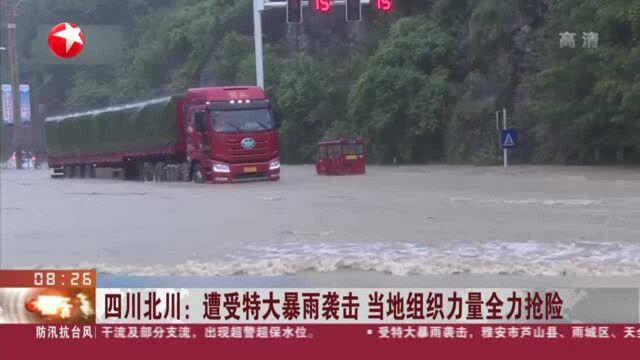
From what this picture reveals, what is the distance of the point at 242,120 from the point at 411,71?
56.5 feet

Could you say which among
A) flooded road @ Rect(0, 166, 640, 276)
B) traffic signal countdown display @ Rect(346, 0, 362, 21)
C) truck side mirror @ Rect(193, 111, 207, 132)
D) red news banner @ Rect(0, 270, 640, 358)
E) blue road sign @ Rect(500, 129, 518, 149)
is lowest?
flooded road @ Rect(0, 166, 640, 276)

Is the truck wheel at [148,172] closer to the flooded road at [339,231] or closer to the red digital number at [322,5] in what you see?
the flooded road at [339,231]

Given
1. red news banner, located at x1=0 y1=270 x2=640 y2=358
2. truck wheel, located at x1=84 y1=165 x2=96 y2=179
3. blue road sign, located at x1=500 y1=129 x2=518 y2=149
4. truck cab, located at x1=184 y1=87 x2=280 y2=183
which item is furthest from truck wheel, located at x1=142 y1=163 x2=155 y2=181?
red news banner, located at x1=0 y1=270 x2=640 y2=358

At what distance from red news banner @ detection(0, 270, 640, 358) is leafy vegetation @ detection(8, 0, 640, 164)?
24.2 metres

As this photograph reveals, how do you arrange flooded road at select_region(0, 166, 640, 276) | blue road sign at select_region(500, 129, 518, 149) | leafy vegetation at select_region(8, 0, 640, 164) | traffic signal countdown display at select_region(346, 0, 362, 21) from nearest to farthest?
flooded road at select_region(0, 166, 640, 276) → traffic signal countdown display at select_region(346, 0, 362, 21) → leafy vegetation at select_region(8, 0, 640, 164) → blue road sign at select_region(500, 129, 518, 149)

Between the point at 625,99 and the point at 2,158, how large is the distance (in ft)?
155

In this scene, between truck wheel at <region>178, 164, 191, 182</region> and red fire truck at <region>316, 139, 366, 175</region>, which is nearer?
truck wheel at <region>178, 164, 191, 182</region>

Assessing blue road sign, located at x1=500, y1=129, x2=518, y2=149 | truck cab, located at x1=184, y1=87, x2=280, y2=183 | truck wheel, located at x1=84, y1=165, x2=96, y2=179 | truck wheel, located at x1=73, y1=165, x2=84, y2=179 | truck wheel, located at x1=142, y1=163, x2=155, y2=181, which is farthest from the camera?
truck wheel, located at x1=73, y1=165, x2=84, y2=179

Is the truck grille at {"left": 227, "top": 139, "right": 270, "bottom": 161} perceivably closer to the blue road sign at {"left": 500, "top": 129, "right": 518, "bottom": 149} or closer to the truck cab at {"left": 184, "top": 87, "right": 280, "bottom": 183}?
the truck cab at {"left": 184, "top": 87, "right": 280, "bottom": 183}

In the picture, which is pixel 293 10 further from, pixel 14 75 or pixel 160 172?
pixel 14 75

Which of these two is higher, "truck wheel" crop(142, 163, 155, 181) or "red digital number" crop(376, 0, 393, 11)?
"red digital number" crop(376, 0, 393, 11)

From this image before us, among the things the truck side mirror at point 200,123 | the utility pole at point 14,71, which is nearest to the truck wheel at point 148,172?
the truck side mirror at point 200,123

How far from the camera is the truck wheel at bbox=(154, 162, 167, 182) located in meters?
32.0

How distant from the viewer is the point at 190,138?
29234 millimetres
